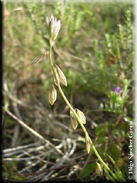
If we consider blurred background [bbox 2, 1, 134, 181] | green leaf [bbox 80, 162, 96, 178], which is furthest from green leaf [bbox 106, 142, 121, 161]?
green leaf [bbox 80, 162, 96, 178]

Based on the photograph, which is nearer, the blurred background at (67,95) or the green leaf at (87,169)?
Answer: the green leaf at (87,169)

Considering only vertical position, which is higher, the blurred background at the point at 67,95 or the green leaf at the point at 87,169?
the blurred background at the point at 67,95

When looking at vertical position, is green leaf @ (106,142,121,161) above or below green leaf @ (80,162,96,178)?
above

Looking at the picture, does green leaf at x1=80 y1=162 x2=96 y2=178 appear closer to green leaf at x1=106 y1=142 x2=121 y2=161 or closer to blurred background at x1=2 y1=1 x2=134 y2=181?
blurred background at x1=2 y1=1 x2=134 y2=181

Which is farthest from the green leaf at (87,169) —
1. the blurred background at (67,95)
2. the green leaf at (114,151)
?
the green leaf at (114,151)

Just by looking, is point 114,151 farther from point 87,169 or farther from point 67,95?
point 67,95

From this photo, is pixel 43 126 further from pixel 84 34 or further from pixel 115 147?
pixel 84 34

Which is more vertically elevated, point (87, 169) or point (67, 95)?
point (67, 95)

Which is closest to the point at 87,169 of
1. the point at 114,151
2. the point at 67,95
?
the point at 114,151

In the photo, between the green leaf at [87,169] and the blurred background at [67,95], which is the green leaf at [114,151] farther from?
the green leaf at [87,169]
